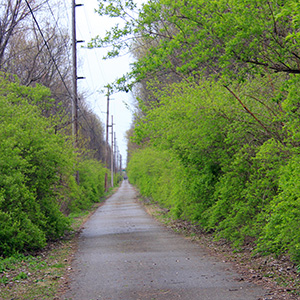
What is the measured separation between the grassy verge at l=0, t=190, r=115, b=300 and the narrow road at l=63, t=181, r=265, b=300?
26 centimetres

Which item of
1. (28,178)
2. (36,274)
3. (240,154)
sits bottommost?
(36,274)

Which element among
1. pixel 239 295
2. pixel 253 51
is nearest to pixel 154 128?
pixel 253 51

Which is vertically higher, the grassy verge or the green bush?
the green bush

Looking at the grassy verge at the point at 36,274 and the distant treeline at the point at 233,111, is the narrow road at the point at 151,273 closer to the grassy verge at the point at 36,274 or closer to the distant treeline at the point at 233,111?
the grassy verge at the point at 36,274

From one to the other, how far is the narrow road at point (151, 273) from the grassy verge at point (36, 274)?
0.26m

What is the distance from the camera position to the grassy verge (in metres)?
7.86

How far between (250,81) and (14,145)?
653 centimetres

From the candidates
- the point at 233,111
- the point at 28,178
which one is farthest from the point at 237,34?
the point at 28,178

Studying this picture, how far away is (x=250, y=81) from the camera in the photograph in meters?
12.7

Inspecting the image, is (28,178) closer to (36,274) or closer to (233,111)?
(36,274)

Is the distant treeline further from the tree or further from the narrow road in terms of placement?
the narrow road

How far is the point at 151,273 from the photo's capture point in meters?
9.12

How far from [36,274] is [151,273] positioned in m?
2.32

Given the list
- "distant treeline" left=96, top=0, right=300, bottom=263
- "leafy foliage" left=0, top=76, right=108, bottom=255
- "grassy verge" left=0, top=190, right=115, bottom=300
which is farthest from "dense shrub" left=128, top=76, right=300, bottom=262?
"grassy verge" left=0, top=190, right=115, bottom=300
